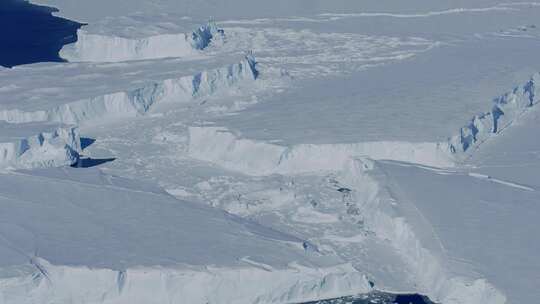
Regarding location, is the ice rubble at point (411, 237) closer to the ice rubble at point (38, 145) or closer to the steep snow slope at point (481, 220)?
the steep snow slope at point (481, 220)

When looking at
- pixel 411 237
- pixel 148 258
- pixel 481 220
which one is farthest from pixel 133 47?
pixel 481 220

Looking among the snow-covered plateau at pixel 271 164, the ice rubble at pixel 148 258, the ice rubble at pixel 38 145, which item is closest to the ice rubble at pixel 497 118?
the snow-covered plateau at pixel 271 164

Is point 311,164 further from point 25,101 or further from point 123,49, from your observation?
point 123,49

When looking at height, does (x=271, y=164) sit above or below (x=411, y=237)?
above

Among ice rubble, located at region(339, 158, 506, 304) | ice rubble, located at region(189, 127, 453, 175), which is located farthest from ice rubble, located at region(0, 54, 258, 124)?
ice rubble, located at region(339, 158, 506, 304)

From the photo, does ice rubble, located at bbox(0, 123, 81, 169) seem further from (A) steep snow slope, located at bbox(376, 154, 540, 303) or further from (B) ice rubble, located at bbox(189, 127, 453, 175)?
(A) steep snow slope, located at bbox(376, 154, 540, 303)

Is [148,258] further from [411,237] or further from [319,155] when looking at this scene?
[319,155]
